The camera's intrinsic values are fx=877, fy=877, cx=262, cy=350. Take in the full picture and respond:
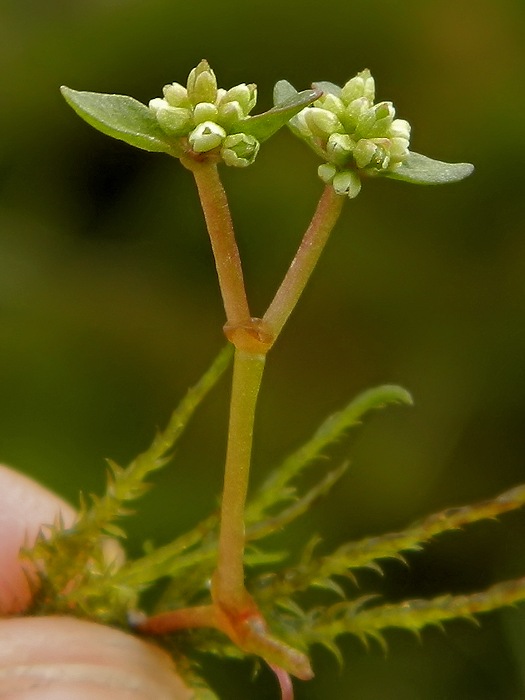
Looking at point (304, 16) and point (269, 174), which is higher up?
point (304, 16)

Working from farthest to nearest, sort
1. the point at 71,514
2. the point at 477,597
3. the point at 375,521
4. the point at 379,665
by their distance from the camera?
the point at 375,521 → the point at 379,665 → the point at 71,514 → the point at 477,597

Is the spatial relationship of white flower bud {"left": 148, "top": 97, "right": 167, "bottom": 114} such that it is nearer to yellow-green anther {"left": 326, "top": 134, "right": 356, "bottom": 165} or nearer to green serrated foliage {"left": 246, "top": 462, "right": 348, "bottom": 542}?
yellow-green anther {"left": 326, "top": 134, "right": 356, "bottom": 165}

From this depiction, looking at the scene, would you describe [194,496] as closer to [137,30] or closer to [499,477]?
[499,477]

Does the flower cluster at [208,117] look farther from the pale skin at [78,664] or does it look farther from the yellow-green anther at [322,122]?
the pale skin at [78,664]

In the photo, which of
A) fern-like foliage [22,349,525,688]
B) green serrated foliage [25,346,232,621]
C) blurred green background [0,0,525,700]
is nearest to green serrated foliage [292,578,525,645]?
fern-like foliage [22,349,525,688]

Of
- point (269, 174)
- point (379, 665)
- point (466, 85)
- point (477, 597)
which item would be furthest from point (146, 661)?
point (466, 85)

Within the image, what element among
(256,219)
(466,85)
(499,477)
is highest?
(466,85)

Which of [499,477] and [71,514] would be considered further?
[499,477]
